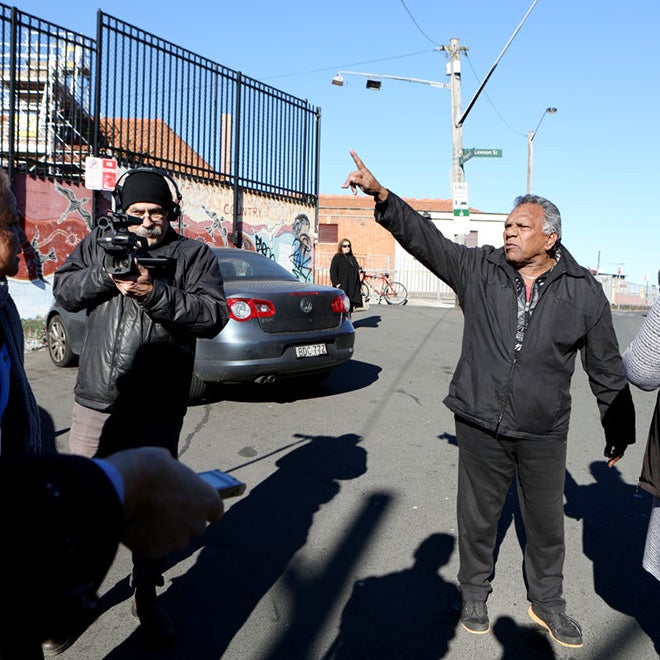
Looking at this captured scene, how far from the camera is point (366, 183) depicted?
3227 mm

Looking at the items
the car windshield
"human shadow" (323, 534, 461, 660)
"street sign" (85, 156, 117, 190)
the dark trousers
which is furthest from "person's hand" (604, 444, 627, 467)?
"street sign" (85, 156, 117, 190)

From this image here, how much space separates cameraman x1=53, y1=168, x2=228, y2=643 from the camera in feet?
9.64

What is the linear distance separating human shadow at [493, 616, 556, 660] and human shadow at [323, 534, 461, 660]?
0.21m

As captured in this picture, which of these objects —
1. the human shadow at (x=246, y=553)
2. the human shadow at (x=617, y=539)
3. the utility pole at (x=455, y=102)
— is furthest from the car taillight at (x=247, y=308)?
the utility pole at (x=455, y=102)

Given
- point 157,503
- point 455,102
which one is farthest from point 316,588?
point 455,102

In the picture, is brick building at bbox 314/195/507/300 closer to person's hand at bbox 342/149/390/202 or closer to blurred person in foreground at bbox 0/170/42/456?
person's hand at bbox 342/149/390/202

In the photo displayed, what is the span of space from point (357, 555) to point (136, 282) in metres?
2.19

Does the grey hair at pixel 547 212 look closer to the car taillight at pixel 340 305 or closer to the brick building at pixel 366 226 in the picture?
the car taillight at pixel 340 305

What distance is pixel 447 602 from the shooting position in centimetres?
346

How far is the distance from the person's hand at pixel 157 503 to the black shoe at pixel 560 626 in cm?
260

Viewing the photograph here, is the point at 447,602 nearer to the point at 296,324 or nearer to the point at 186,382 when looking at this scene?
the point at 186,382

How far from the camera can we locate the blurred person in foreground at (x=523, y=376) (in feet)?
10.4

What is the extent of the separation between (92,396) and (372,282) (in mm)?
27205

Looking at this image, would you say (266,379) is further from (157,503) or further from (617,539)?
(157,503)
